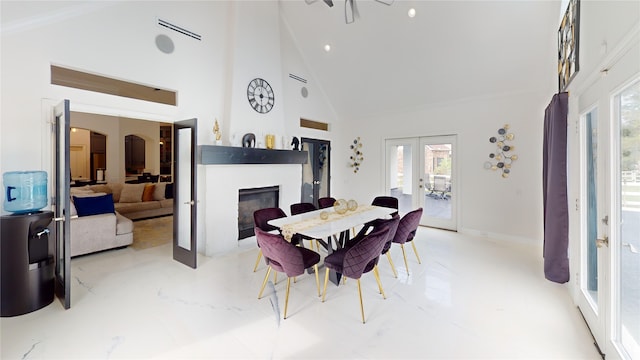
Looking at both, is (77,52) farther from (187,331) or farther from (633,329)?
(633,329)

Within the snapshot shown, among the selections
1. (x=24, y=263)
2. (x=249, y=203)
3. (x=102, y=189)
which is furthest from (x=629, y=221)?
(x=102, y=189)

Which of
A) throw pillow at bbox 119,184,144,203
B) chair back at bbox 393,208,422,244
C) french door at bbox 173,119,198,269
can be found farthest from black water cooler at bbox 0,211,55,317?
throw pillow at bbox 119,184,144,203

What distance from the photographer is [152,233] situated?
5336mm

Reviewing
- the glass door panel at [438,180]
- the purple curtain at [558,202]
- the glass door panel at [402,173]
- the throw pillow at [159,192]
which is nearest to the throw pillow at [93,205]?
the throw pillow at [159,192]

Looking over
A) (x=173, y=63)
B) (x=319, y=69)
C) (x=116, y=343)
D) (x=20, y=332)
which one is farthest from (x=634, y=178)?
(x=319, y=69)

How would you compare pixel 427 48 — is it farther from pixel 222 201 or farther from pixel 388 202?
pixel 222 201

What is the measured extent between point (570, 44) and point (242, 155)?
4226 millimetres

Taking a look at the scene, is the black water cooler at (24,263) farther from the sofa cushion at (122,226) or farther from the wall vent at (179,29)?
the wall vent at (179,29)

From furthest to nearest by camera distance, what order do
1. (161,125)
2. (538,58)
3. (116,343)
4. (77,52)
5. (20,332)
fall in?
(161,125) < (538,58) < (77,52) < (20,332) < (116,343)

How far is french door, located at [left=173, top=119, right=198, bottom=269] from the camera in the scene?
353 cm

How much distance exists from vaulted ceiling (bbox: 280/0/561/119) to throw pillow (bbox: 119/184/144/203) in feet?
16.9

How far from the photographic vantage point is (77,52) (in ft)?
10.0

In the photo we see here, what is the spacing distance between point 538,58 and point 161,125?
1009 centimetres

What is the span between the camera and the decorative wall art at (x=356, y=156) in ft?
22.6
